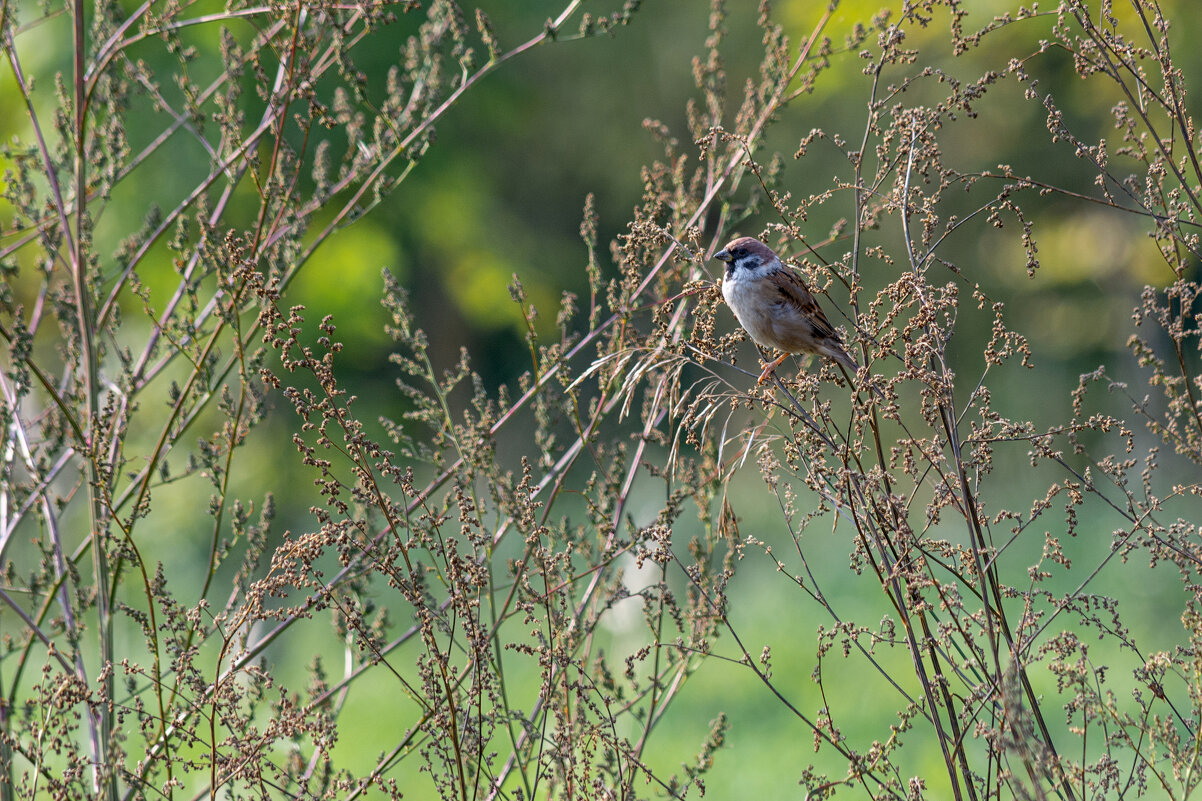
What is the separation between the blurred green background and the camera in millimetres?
8680

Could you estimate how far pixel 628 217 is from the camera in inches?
601

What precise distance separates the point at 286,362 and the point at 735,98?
14035 millimetres

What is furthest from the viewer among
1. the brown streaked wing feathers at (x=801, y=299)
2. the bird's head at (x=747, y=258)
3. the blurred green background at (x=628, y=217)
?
the blurred green background at (x=628, y=217)

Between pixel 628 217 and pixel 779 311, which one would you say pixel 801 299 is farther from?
pixel 628 217

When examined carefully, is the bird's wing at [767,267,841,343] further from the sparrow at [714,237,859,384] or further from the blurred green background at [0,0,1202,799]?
the blurred green background at [0,0,1202,799]

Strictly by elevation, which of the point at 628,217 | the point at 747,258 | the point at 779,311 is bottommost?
the point at 779,311

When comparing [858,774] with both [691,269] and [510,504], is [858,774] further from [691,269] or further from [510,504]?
[691,269]

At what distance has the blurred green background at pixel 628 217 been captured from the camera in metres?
8.68

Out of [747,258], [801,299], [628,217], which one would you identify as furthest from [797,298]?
[628,217]

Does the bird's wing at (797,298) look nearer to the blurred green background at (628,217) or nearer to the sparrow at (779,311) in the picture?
the sparrow at (779,311)

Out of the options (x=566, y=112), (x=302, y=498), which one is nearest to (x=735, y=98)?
(x=566, y=112)

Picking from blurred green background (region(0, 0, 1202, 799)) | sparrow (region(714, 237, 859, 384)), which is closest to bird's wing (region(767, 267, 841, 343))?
sparrow (region(714, 237, 859, 384))

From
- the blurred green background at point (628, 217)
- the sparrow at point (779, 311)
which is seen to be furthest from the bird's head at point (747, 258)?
the blurred green background at point (628, 217)

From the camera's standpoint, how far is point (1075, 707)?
75.2 inches
